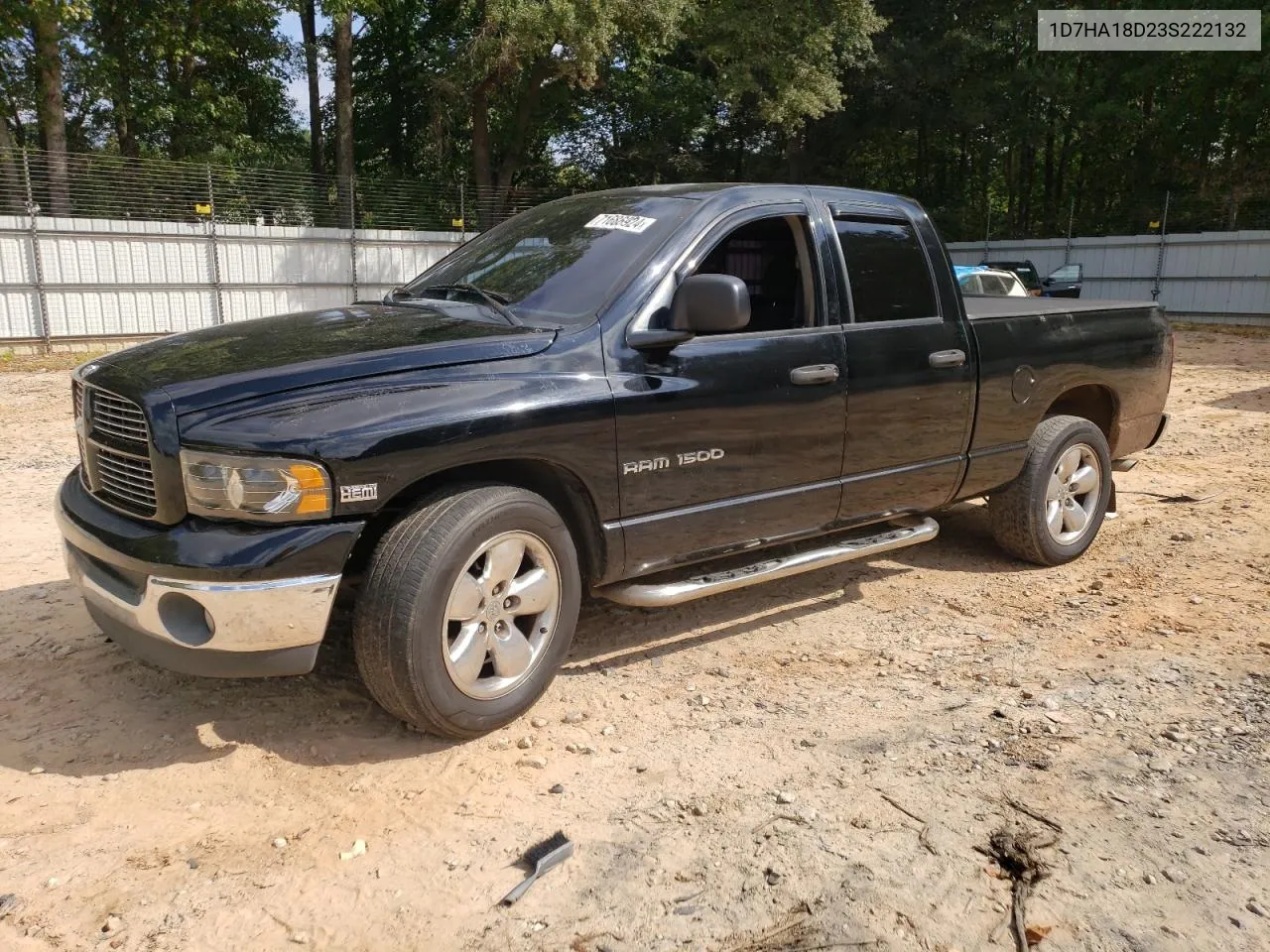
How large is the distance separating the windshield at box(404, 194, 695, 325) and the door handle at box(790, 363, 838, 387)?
77cm

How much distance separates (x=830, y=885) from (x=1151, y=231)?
91.4 ft

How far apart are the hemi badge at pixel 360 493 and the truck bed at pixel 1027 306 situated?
3.13 m

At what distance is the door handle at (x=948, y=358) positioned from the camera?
4.62m

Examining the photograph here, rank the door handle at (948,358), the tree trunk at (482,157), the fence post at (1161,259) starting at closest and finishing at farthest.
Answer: the door handle at (948,358), the tree trunk at (482,157), the fence post at (1161,259)

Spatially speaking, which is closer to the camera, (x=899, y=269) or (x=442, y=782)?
(x=442, y=782)

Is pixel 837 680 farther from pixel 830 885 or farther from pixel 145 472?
pixel 145 472

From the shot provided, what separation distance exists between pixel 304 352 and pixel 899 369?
2567 millimetres

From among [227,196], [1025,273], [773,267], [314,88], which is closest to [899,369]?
[773,267]

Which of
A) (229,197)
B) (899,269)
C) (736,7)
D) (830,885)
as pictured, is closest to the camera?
(830,885)

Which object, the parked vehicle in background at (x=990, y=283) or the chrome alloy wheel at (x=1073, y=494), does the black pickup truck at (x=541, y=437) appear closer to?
the chrome alloy wheel at (x=1073, y=494)

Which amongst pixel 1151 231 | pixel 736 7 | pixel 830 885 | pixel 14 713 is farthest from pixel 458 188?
pixel 830 885

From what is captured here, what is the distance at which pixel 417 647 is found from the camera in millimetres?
3137

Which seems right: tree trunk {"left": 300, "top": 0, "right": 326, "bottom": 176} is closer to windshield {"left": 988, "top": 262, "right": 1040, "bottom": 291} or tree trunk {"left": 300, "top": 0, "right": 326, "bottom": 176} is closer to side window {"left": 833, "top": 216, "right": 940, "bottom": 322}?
windshield {"left": 988, "top": 262, "right": 1040, "bottom": 291}

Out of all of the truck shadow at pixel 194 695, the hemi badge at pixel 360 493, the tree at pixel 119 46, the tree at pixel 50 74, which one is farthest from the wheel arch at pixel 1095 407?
the tree at pixel 119 46
